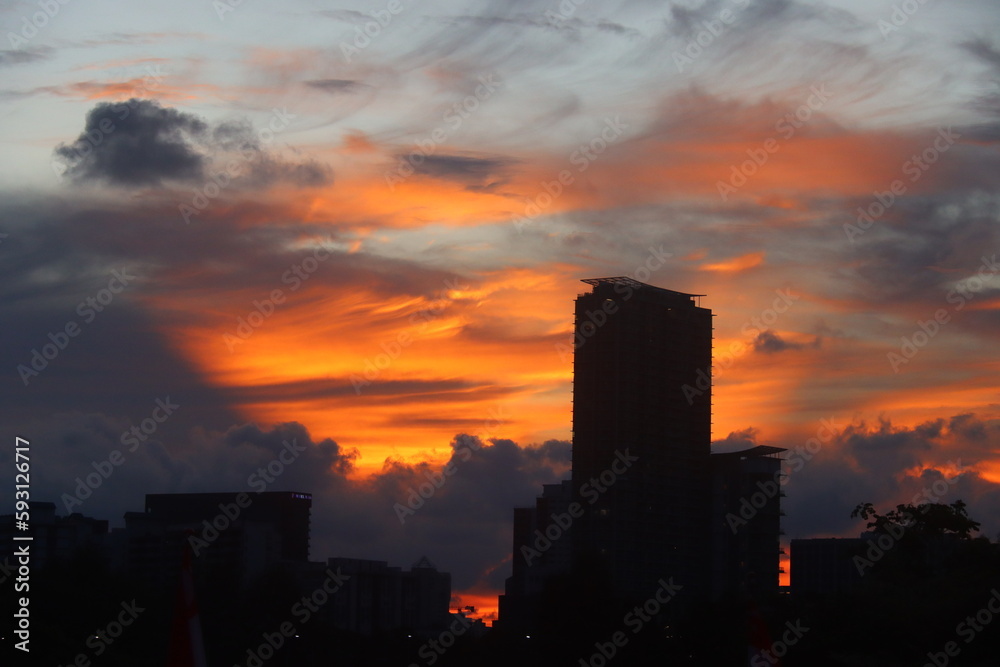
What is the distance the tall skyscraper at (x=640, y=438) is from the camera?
138000 mm

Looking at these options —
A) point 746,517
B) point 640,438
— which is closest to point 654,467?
point 640,438

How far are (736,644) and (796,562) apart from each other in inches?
4700

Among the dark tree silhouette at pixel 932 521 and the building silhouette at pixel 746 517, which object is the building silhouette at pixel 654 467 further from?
the dark tree silhouette at pixel 932 521

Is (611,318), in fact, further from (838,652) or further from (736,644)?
(838,652)

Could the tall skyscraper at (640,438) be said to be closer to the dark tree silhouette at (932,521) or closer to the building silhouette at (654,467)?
the building silhouette at (654,467)

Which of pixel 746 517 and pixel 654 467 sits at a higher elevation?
pixel 654 467

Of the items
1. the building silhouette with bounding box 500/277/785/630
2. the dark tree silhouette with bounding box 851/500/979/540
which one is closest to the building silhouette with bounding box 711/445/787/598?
the building silhouette with bounding box 500/277/785/630

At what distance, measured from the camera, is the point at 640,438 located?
471ft

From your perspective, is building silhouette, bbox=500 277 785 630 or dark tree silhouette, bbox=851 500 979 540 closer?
dark tree silhouette, bbox=851 500 979 540

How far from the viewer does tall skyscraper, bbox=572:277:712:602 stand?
453 ft

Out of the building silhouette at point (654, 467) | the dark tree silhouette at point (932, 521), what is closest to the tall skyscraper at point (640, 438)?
the building silhouette at point (654, 467)

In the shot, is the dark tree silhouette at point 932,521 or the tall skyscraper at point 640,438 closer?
the dark tree silhouette at point 932,521

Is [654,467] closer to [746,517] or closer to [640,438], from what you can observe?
[640,438]

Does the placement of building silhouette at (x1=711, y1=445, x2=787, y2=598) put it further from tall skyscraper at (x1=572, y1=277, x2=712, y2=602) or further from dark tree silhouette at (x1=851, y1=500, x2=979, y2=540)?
dark tree silhouette at (x1=851, y1=500, x2=979, y2=540)
